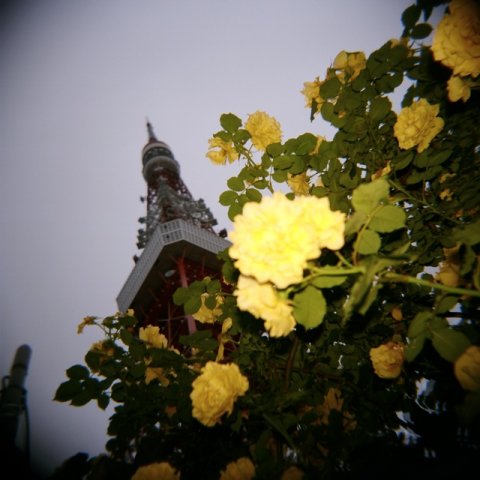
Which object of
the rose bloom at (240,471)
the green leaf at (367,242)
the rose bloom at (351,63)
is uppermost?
the rose bloom at (351,63)

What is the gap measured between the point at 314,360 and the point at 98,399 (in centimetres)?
133

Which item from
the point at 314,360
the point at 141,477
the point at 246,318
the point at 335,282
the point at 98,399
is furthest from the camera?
the point at 314,360

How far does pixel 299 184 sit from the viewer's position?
2.07 m

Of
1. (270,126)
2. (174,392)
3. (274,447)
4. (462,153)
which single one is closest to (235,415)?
(274,447)

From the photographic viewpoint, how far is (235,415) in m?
1.58

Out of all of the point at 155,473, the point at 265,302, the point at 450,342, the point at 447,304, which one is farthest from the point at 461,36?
the point at 155,473

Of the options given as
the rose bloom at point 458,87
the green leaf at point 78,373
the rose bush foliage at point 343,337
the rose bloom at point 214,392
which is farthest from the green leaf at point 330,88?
the green leaf at point 78,373

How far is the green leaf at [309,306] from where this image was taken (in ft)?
2.74

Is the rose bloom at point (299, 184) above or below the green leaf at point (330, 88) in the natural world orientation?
below

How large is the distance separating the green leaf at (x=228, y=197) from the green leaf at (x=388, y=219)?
1046 millimetres

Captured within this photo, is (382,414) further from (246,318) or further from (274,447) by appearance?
(246,318)

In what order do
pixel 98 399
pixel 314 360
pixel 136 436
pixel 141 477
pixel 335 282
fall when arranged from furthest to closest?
pixel 314 360, pixel 136 436, pixel 98 399, pixel 141 477, pixel 335 282

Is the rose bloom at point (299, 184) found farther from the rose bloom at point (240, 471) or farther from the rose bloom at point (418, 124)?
the rose bloom at point (240, 471)

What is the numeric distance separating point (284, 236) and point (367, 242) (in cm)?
25
